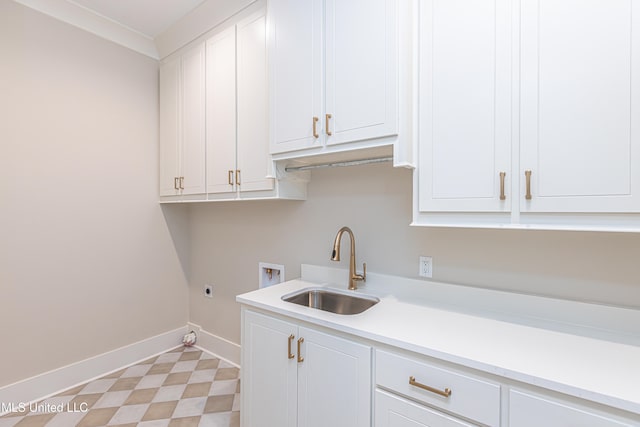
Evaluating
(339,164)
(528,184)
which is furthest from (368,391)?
(339,164)

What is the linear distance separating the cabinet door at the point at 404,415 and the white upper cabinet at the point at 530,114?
2.28 ft

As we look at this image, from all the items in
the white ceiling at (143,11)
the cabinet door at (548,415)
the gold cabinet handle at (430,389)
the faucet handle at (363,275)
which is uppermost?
the white ceiling at (143,11)

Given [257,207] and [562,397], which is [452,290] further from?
[257,207]

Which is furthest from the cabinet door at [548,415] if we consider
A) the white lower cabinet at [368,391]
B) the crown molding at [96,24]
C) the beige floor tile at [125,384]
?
the crown molding at [96,24]

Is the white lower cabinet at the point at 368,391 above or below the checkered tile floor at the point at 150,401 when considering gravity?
above

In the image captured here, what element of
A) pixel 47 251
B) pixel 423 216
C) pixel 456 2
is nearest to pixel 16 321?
pixel 47 251

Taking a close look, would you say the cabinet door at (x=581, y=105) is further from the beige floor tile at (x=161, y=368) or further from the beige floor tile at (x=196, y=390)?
the beige floor tile at (x=161, y=368)

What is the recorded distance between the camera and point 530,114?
1.07 metres

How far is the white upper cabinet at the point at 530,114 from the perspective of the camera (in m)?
0.94

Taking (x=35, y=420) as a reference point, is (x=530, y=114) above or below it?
above

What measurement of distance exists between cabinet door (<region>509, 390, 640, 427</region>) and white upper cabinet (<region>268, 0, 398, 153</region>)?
3.43 ft

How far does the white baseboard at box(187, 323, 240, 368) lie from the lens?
257cm

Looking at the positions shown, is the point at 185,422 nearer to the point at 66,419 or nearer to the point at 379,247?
the point at 66,419

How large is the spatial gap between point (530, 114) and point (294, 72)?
1.14m
